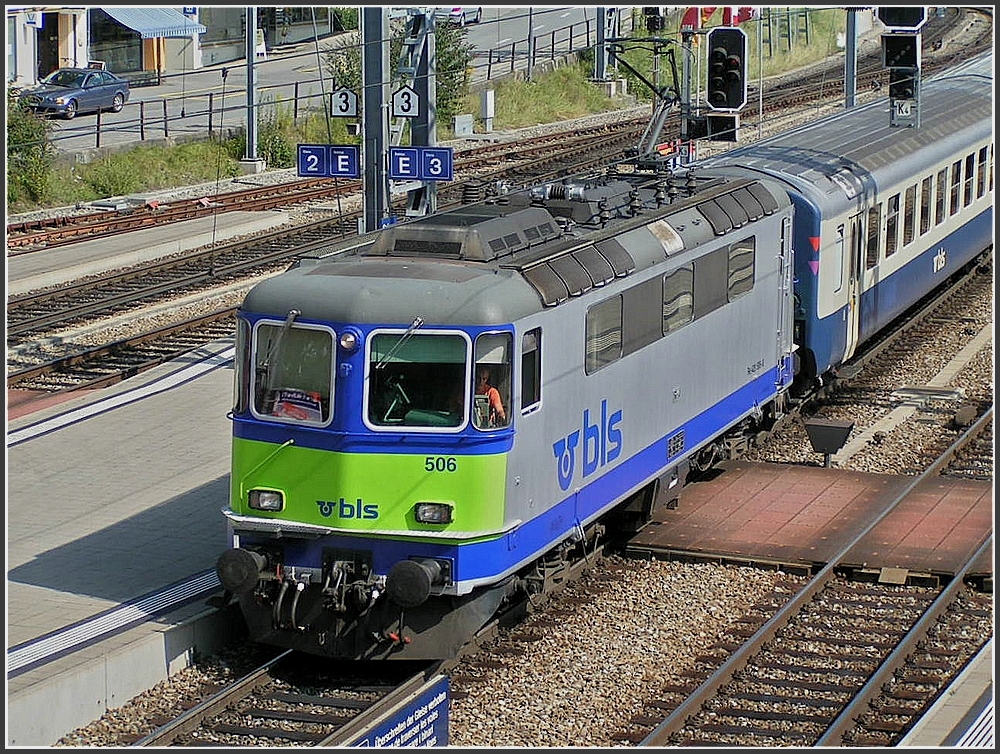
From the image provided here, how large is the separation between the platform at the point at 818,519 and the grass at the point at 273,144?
21.1m

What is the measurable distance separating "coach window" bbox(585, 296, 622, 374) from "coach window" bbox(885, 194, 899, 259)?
9295mm

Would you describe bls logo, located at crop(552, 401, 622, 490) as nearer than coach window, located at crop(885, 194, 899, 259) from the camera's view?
Yes

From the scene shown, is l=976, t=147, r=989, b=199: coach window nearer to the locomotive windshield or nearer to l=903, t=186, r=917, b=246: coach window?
l=903, t=186, r=917, b=246: coach window

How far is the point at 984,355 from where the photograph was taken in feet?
77.6

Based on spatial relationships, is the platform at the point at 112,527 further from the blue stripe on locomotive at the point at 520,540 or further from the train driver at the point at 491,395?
the train driver at the point at 491,395

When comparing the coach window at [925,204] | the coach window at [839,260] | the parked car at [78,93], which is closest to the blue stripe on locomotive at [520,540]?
the coach window at [839,260]

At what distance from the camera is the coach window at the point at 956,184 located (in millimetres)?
25172

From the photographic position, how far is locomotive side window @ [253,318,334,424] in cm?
1176

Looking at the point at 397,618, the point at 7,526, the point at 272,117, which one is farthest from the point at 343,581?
the point at 272,117

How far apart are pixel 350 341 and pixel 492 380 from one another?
994mm

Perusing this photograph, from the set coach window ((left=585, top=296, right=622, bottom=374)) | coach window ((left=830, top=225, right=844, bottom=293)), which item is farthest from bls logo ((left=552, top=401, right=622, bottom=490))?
coach window ((left=830, top=225, right=844, bottom=293))

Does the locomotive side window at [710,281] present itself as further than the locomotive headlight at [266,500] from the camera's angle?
Yes

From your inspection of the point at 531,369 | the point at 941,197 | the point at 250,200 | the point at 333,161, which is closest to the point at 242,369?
the point at 531,369

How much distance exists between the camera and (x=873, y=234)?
21.4 metres
